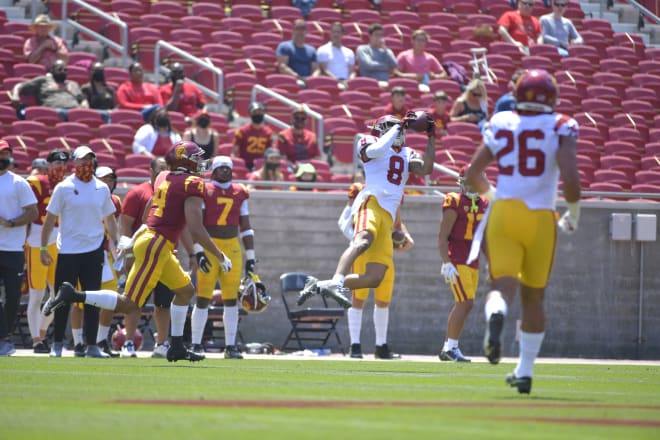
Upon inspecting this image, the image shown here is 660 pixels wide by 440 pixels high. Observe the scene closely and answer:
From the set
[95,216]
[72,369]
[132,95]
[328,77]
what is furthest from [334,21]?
[72,369]

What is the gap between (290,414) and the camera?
21.2 ft

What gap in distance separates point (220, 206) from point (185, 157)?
2.62m

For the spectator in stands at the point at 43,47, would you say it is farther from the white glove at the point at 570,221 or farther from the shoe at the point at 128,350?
the white glove at the point at 570,221

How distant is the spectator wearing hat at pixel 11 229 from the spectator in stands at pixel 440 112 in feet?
24.7

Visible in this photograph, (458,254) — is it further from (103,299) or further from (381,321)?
(103,299)

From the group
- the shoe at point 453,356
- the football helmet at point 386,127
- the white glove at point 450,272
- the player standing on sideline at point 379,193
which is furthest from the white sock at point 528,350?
the shoe at point 453,356

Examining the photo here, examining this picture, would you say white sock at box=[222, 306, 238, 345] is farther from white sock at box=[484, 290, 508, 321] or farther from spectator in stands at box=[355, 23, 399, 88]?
spectator in stands at box=[355, 23, 399, 88]

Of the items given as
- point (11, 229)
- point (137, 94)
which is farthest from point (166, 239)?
point (137, 94)

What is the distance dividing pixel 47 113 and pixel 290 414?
38.4ft

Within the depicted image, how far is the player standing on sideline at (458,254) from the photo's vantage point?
13.6m

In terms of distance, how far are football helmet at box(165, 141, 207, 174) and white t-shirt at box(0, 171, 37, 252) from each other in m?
2.21

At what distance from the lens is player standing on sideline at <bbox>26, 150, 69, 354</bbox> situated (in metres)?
14.1

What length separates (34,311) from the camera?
14344mm

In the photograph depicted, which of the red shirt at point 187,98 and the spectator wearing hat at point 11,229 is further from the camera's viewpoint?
the red shirt at point 187,98
